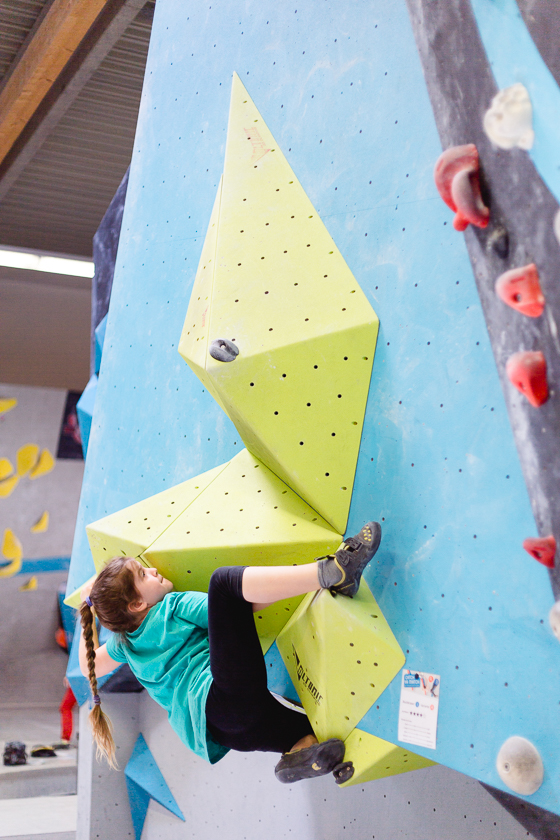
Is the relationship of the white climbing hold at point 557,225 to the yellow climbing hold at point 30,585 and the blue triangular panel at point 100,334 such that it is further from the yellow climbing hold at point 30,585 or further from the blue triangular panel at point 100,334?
the yellow climbing hold at point 30,585

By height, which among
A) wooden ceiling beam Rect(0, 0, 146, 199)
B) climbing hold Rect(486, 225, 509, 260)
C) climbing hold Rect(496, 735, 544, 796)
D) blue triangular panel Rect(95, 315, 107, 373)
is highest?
wooden ceiling beam Rect(0, 0, 146, 199)

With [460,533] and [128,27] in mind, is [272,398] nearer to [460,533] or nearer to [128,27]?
[460,533]

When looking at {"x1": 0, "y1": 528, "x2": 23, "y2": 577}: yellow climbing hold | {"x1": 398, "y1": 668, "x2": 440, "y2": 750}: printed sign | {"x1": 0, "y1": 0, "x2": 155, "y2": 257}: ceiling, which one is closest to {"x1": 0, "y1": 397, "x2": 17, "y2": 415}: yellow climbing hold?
{"x1": 0, "y1": 528, "x2": 23, "y2": 577}: yellow climbing hold

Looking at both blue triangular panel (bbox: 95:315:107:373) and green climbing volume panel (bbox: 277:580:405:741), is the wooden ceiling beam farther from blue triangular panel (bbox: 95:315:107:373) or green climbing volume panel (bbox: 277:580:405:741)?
green climbing volume panel (bbox: 277:580:405:741)

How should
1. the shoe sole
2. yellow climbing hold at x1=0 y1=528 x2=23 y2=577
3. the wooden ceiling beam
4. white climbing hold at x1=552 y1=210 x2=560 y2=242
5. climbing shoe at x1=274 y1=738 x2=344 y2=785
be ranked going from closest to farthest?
white climbing hold at x1=552 y1=210 x2=560 y2=242
the shoe sole
climbing shoe at x1=274 y1=738 x2=344 y2=785
the wooden ceiling beam
yellow climbing hold at x1=0 y1=528 x2=23 y2=577

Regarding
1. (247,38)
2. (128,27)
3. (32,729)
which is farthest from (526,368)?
(32,729)

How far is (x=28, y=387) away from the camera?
830cm

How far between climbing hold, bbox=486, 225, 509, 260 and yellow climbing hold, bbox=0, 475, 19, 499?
299 inches

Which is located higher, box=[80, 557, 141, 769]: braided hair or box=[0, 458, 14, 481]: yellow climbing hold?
box=[0, 458, 14, 481]: yellow climbing hold

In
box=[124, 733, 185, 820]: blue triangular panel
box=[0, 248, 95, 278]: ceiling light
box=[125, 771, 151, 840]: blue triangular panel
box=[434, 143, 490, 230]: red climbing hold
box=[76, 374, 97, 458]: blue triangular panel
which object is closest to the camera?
box=[434, 143, 490, 230]: red climbing hold

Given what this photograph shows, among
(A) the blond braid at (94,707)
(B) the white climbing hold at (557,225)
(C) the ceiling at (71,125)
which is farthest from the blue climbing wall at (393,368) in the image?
(C) the ceiling at (71,125)

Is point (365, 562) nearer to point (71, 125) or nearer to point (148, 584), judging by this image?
point (148, 584)

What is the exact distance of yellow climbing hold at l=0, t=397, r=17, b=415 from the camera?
813 centimetres

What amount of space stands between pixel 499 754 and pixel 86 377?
25.1ft
